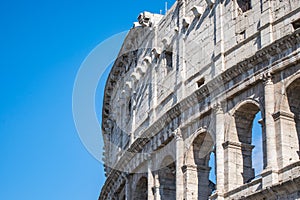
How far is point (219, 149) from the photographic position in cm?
3038

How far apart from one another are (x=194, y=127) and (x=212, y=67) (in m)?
2.40

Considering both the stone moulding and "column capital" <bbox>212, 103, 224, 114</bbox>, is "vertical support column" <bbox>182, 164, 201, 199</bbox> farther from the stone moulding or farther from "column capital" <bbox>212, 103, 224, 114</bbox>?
"column capital" <bbox>212, 103, 224, 114</bbox>

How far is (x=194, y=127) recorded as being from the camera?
3234 cm

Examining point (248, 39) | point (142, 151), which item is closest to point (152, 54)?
point (142, 151)

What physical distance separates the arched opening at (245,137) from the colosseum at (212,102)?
36 mm

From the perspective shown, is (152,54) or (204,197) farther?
(152,54)

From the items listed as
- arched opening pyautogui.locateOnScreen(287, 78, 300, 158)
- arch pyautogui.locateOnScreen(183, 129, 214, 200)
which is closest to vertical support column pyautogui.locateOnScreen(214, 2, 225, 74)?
arch pyautogui.locateOnScreen(183, 129, 214, 200)

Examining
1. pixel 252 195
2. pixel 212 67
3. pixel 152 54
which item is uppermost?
pixel 152 54

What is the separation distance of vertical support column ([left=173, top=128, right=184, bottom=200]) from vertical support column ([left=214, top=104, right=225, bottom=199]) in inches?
99.3

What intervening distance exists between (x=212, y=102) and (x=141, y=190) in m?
7.48

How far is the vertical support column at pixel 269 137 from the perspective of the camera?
89.8ft

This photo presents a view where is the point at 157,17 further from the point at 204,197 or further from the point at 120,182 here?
the point at 204,197

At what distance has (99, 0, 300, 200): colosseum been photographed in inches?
1115

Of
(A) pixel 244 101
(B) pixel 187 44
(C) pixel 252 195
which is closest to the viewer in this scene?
(C) pixel 252 195
